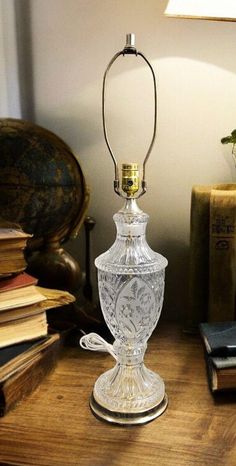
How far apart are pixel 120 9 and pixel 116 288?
2.06 ft

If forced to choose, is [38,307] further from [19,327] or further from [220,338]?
[220,338]

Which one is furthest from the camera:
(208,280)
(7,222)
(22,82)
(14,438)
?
(22,82)

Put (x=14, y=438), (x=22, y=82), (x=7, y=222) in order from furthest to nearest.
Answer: (x=22, y=82) → (x=7, y=222) → (x=14, y=438)

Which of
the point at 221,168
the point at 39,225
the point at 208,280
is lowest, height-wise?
the point at 208,280

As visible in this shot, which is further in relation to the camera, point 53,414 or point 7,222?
point 7,222

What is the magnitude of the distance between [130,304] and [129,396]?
0.14 m

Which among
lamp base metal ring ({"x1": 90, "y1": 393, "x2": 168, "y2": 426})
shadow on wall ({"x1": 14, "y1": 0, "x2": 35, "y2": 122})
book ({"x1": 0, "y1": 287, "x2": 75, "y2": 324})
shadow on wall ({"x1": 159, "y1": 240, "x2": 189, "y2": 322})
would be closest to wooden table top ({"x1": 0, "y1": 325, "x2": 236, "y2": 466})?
lamp base metal ring ({"x1": 90, "y1": 393, "x2": 168, "y2": 426})

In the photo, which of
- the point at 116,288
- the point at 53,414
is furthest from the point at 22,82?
the point at 53,414

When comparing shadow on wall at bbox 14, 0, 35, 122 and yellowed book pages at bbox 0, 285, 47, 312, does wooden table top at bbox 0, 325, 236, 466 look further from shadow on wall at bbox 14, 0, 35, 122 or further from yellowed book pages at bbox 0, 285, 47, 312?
shadow on wall at bbox 14, 0, 35, 122

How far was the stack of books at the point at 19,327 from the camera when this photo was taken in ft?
2.26

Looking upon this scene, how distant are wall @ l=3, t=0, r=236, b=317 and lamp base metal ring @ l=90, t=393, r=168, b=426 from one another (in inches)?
17.1

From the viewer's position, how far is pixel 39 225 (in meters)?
0.87

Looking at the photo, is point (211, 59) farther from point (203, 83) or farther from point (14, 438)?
point (14, 438)

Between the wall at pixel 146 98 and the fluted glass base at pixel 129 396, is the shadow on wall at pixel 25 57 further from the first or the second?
the fluted glass base at pixel 129 396
